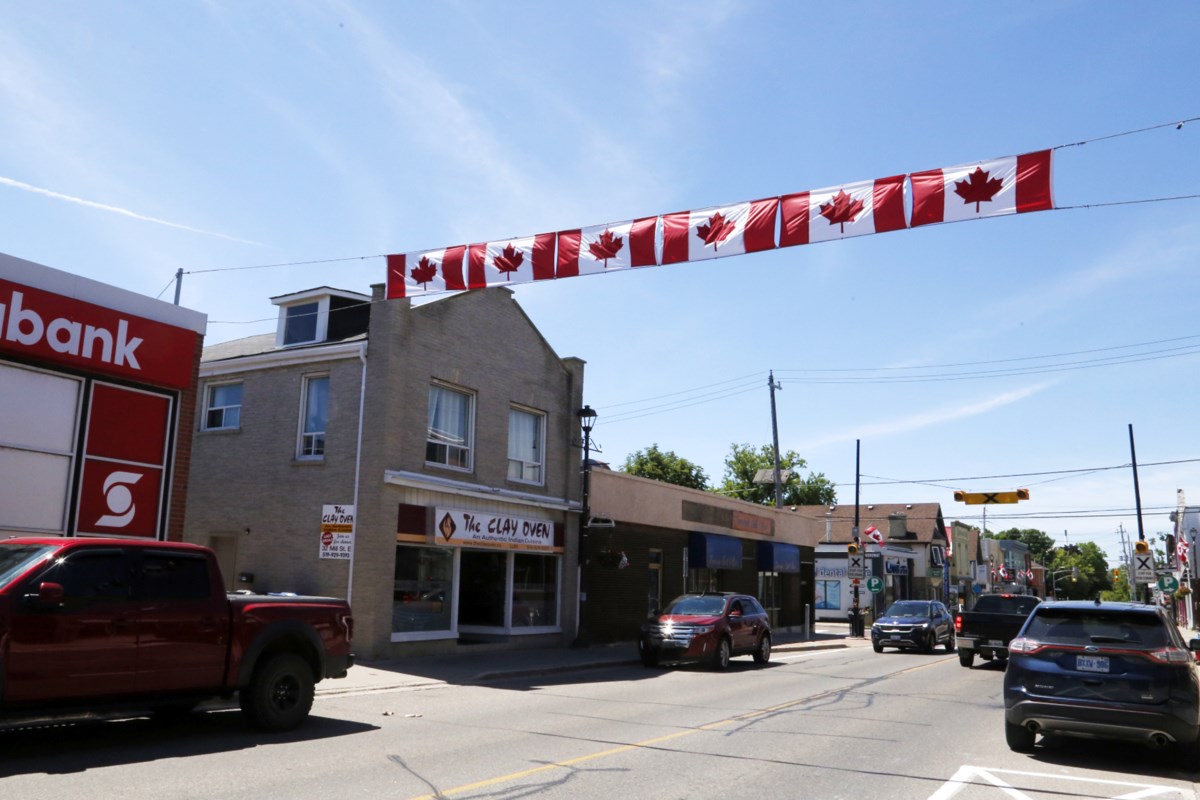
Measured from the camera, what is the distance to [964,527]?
84875mm

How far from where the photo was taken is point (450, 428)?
835 inches

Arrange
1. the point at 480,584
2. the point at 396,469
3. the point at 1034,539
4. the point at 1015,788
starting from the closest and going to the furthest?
1. the point at 1015,788
2. the point at 396,469
3. the point at 480,584
4. the point at 1034,539

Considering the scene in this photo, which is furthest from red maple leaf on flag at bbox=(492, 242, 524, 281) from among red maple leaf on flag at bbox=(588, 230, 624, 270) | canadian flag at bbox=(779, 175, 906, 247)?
canadian flag at bbox=(779, 175, 906, 247)

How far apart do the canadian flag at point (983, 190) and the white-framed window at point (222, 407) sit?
51.4 ft

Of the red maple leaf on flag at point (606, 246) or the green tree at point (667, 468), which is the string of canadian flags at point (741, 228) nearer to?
the red maple leaf on flag at point (606, 246)

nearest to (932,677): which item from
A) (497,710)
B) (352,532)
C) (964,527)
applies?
(497,710)

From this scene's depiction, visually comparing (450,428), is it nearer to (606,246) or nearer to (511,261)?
Answer: (511,261)

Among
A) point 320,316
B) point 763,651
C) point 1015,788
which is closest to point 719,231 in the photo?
point 1015,788

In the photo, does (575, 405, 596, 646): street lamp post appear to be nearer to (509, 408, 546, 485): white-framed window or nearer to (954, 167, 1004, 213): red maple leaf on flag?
(509, 408, 546, 485): white-framed window

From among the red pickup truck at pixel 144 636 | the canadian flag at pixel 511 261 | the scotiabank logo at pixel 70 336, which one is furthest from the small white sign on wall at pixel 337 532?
the red pickup truck at pixel 144 636

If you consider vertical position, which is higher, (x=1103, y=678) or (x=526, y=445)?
(x=526, y=445)

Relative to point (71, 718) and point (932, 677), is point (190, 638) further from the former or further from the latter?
point (932, 677)

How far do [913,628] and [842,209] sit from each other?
17.8 metres

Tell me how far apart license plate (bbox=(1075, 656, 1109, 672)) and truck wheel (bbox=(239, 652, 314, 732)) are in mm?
7932
